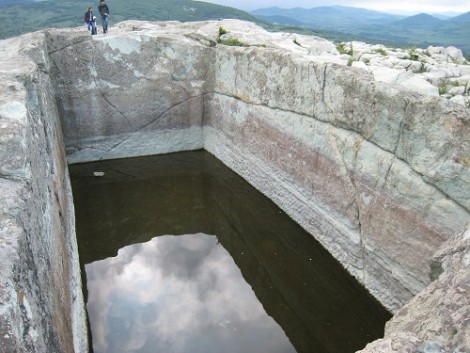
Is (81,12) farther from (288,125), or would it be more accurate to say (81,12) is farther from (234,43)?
(288,125)

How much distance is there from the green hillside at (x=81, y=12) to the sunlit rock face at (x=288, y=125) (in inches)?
3038

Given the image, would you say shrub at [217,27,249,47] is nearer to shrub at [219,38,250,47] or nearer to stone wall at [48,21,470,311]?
shrub at [219,38,250,47]

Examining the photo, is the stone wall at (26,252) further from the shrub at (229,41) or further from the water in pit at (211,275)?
the shrub at (229,41)

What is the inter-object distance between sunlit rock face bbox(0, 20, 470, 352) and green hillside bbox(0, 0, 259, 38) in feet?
253

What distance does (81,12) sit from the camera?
95500mm

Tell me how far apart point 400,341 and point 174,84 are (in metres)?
8.27

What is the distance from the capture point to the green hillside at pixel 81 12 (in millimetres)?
83750

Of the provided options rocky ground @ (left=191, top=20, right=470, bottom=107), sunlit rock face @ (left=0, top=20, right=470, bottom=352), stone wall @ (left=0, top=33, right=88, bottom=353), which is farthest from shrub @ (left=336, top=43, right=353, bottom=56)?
stone wall @ (left=0, top=33, right=88, bottom=353)

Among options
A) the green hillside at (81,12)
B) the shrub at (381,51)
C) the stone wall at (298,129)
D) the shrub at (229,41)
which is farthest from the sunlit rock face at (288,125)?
the green hillside at (81,12)

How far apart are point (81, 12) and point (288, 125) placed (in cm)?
10340

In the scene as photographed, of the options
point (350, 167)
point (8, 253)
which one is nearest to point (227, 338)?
point (350, 167)

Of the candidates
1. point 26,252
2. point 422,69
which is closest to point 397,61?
point 422,69

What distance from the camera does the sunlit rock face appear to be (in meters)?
4.78

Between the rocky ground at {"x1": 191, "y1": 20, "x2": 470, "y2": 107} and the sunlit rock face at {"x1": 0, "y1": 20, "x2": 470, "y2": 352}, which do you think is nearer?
the sunlit rock face at {"x1": 0, "y1": 20, "x2": 470, "y2": 352}
